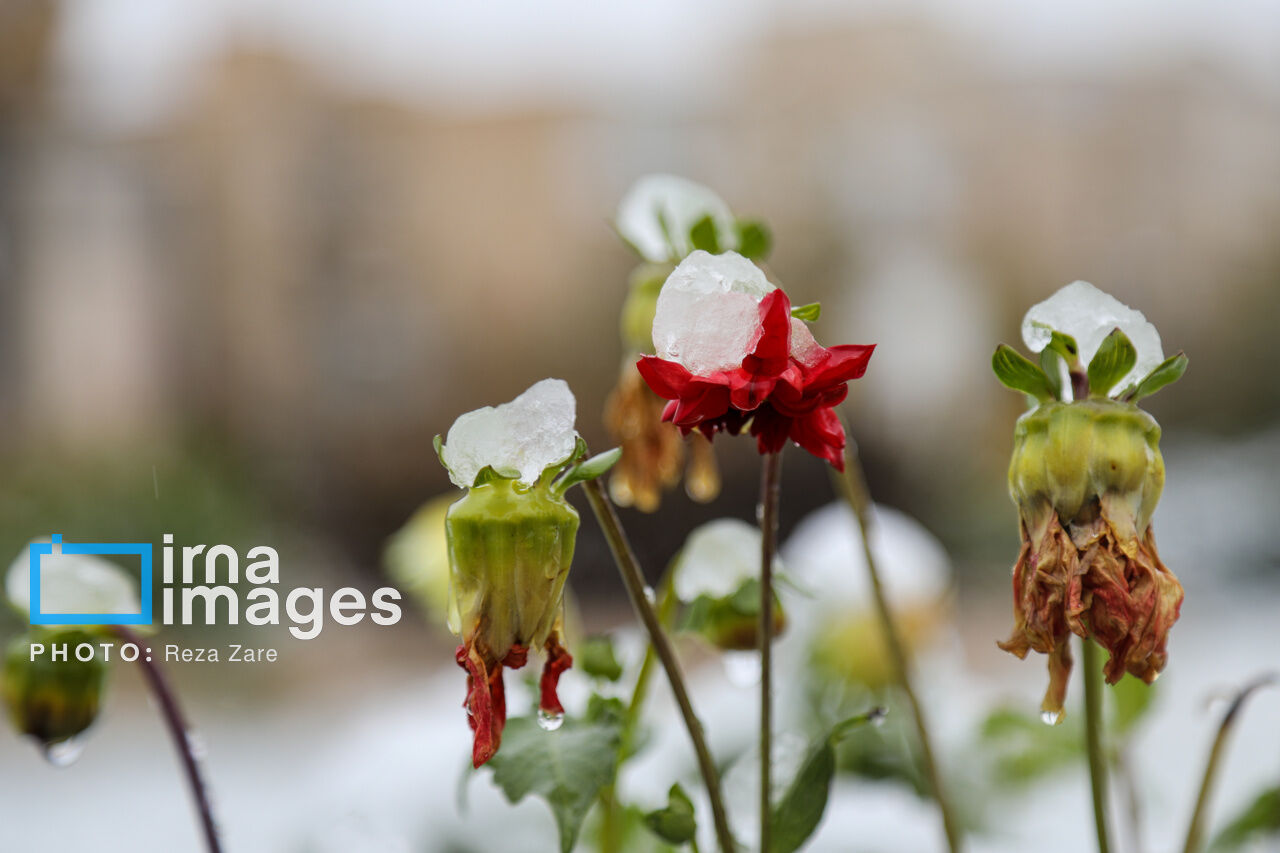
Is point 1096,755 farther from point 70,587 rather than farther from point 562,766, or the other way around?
point 70,587

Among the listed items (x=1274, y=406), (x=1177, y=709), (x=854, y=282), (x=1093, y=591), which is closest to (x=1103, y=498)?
(x=1093, y=591)

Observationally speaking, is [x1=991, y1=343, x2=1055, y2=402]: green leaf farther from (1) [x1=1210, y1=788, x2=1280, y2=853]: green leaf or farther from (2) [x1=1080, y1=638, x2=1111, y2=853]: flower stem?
(1) [x1=1210, y1=788, x2=1280, y2=853]: green leaf

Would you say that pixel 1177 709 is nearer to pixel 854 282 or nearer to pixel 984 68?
pixel 854 282

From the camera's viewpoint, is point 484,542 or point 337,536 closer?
point 484,542

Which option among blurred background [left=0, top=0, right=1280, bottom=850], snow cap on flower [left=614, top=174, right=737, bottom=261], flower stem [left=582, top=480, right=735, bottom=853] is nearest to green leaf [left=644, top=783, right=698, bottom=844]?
flower stem [left=582, top=480, right=735, bottom=853]

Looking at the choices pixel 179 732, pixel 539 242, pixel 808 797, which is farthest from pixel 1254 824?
pixel 539 242

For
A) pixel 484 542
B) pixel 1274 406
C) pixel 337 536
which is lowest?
pixel 337 536

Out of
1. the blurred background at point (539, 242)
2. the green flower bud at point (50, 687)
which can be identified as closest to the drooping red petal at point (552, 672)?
the green flower bud at point (50, 687)
